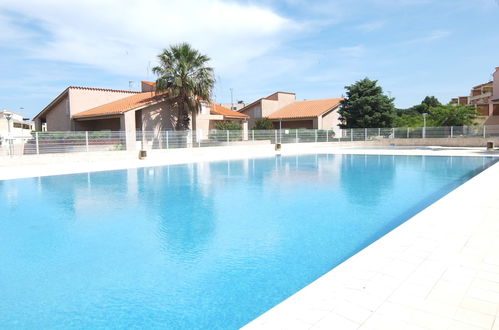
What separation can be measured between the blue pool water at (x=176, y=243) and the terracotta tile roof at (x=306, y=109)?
74.7 feet

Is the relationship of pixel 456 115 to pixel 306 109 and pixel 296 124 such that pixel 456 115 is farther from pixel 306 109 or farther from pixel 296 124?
pixel 296 124

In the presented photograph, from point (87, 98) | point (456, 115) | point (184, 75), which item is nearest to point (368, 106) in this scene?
point (456, 115)

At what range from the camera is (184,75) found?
2227 centimetres

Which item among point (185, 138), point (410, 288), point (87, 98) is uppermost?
point (87, 98)

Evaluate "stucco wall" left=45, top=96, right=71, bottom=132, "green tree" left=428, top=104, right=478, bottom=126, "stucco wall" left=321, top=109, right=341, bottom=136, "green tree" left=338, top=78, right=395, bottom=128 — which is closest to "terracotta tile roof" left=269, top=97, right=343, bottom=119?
"stucco wall" left=321, top=109, right=341, bottom=136

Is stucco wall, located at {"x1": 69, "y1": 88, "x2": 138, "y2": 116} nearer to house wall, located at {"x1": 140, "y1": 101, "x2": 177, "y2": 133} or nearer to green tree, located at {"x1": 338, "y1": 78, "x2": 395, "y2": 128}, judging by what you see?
house wall, located at {"x1": 140, "y1": 101, "x2": 177, "y2": 133}

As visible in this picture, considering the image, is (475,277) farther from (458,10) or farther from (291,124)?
(291,124)

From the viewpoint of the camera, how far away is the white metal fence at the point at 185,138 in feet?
54.1

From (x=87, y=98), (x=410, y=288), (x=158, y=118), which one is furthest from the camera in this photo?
(x=87, y=98)

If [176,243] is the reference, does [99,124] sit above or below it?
above

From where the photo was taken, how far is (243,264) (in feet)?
16.2

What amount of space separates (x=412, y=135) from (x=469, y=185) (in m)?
23.4

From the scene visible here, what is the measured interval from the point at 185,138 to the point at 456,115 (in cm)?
2319

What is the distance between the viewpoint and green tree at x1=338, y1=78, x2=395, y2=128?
3136 centimetres
